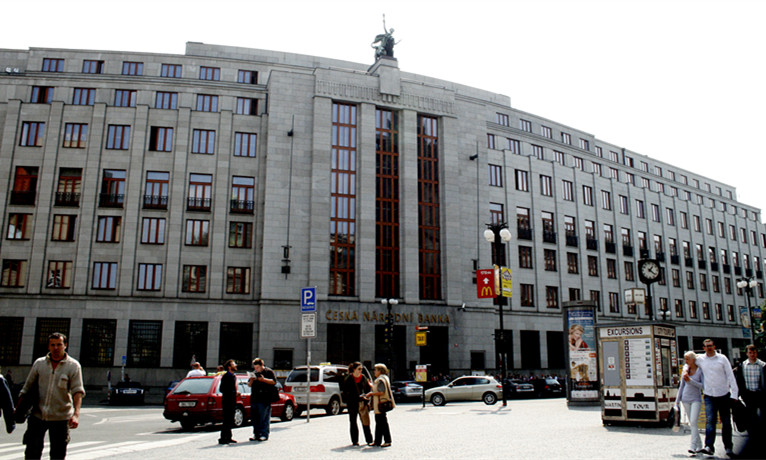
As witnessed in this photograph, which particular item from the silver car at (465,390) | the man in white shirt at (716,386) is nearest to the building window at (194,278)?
the silver car at (465,390)

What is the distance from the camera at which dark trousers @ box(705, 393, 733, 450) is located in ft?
33.8

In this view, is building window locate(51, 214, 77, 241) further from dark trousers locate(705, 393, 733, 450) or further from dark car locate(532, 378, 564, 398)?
dark trousers locate(705, 393, 733, 450)

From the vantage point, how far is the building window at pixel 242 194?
43.2 metres

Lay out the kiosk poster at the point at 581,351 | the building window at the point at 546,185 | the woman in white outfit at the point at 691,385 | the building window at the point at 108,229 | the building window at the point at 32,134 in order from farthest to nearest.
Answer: the building window at the point at 546,185 → the building window at the point at 32,134 → the building window at the point at 108,229 → the kiosk poster at the point at 581,351 → the woman in white outfit at the point at 691,385

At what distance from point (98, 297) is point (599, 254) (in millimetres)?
42725

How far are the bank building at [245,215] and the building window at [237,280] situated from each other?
0.49 ft

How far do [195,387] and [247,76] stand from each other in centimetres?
3481

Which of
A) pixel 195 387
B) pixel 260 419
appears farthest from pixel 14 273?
pixel 260 419

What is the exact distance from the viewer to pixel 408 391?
33.3 meters

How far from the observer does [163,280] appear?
40969 millimetres

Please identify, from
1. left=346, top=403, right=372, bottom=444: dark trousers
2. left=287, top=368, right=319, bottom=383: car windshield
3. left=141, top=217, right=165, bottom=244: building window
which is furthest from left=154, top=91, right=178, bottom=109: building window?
left=346, top=403, right=372, bottom=444: dark trousers

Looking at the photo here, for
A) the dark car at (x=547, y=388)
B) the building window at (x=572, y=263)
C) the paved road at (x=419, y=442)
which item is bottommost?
the dark car at (x=547, y=388)

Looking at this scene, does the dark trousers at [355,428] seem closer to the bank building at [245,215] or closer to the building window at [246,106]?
the bank building at [245,215]

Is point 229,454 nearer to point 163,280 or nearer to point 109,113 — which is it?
point 163,280
